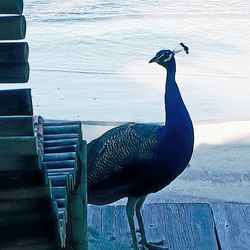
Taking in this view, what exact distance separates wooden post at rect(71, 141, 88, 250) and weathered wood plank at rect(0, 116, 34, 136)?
75 cm

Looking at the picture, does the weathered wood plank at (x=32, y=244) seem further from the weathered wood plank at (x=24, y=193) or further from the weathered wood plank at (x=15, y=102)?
the weathered wood plank at (x=15, y=102)

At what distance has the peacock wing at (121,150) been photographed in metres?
3.24

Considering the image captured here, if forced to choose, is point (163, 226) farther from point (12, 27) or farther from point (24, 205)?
point (12, 27)

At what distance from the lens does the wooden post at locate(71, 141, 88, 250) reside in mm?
2189

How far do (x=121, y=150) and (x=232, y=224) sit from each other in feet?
2.67

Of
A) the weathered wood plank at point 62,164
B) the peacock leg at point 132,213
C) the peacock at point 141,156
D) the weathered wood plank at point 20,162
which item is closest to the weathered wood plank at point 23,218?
the weathered wood plank at point 20,162

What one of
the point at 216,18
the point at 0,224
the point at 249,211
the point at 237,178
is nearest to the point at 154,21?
the point at 216,18

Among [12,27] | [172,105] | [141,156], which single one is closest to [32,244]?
[12,27]

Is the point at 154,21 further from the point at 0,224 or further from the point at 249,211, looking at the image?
the point at 0,224

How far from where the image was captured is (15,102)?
1.58 m

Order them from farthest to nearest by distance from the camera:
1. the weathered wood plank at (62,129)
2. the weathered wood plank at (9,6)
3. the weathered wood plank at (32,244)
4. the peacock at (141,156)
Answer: the peacock at (141,156)
the weathered wood plank at (62,129)
the weathered wood plank at (32,244)
the weathered wood plank at (9,6)

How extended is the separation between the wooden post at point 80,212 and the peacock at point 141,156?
3.29 feet

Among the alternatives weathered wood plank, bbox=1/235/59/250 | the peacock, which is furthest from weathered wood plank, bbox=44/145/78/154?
the peacock

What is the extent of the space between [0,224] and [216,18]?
7148mm
